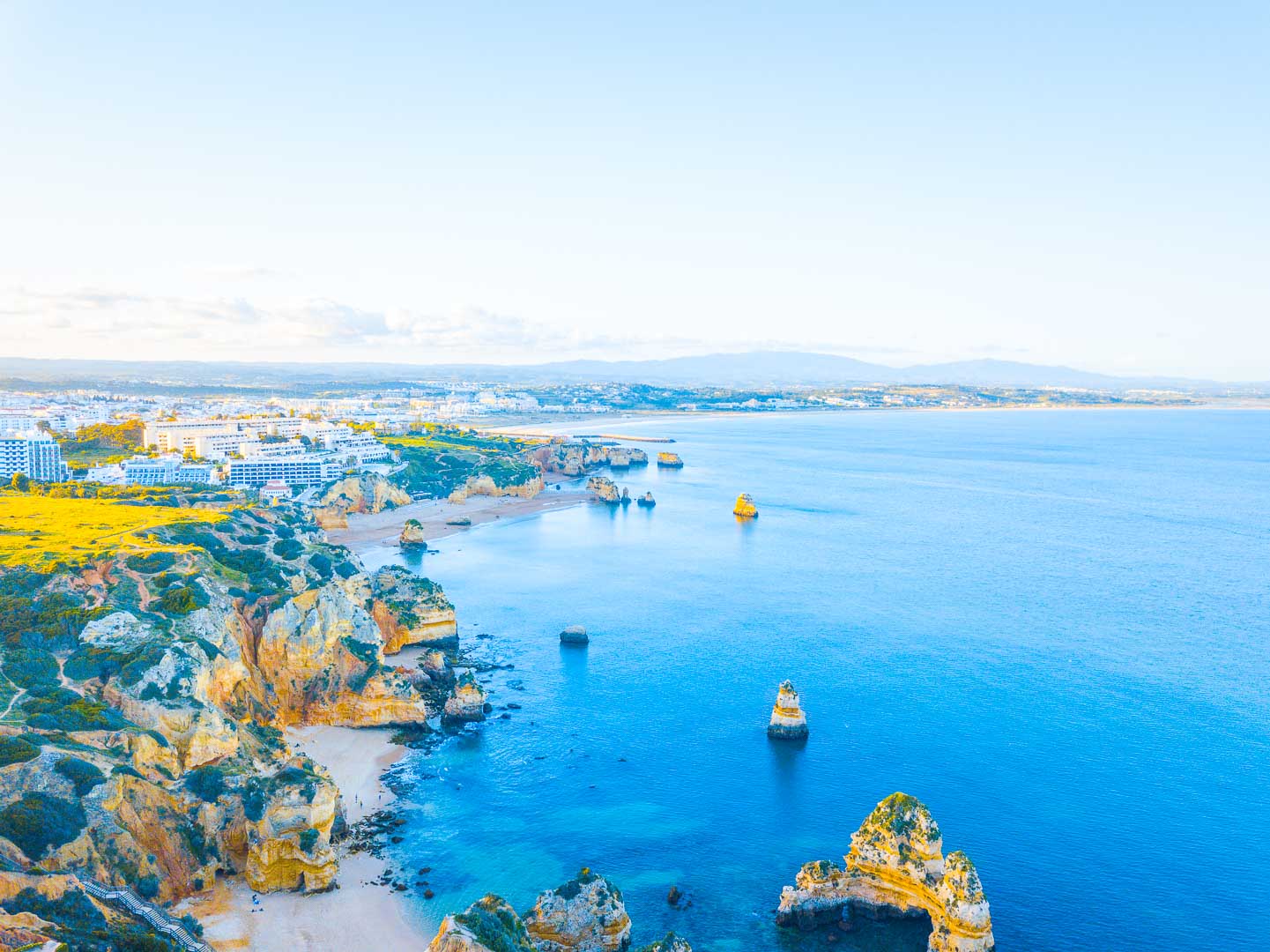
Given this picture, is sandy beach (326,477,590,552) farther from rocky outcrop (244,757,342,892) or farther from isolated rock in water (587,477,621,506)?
rocky outcrop (244,757,342,892)

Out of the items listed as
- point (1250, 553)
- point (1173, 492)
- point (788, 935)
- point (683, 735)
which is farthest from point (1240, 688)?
point (1173, 492)

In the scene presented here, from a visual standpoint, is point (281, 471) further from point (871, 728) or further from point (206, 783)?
point (871, 728)

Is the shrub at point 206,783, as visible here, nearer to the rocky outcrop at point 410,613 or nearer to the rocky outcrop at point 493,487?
the rocky outcrop at point 410,613

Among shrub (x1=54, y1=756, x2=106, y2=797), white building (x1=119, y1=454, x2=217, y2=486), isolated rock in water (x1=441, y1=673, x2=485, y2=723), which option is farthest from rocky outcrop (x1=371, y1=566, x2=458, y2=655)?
white building (x1=119, y1=454, x2=217, y2=486)

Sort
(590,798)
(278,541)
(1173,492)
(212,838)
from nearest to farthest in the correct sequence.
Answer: (212,838)
(590,798)
(278,541)
(1173,492)

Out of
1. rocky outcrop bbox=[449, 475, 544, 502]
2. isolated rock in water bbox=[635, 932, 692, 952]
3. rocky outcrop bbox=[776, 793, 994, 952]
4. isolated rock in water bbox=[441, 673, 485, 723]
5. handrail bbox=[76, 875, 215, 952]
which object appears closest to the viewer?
handrail bbox=[76, 875, 215, 952]

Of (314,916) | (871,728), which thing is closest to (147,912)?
(314,916)

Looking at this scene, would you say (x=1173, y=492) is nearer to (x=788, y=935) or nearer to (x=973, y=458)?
(x=973, y=458)
